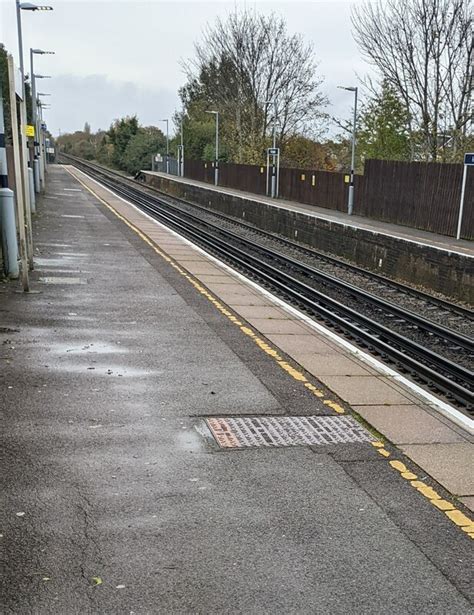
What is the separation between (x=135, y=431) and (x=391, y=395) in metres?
2.84

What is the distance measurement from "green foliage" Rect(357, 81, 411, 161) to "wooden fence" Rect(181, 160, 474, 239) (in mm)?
6310

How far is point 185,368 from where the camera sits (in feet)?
24.5

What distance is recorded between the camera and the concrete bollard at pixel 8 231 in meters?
11.8

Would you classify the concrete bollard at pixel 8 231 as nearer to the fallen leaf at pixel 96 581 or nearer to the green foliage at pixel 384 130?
the fallen leaf at pixel 96 581

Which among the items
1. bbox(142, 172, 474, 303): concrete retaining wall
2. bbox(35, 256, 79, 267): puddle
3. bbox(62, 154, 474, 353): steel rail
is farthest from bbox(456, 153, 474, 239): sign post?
bbox(35, 256, 79, 267): puddle

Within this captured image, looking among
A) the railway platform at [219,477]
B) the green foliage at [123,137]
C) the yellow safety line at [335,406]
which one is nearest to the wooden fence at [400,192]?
the yellow safety line at [335,406]

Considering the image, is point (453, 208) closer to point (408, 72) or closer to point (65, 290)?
point (408, 72)

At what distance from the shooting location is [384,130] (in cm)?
3988

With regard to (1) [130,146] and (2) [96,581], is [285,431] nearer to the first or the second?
(2) [96,581]

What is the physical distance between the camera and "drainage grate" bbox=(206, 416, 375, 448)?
5.51m

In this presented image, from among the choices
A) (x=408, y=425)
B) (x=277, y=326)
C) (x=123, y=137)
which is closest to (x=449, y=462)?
(x=408, y=425)

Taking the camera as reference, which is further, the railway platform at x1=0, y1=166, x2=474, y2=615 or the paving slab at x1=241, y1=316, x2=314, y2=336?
the paving slab at x1=241, y1=316, x2=314, y2=336

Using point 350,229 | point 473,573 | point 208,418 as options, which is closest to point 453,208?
point 350,229

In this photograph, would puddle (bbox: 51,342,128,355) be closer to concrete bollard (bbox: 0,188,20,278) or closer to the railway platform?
the railway platform
